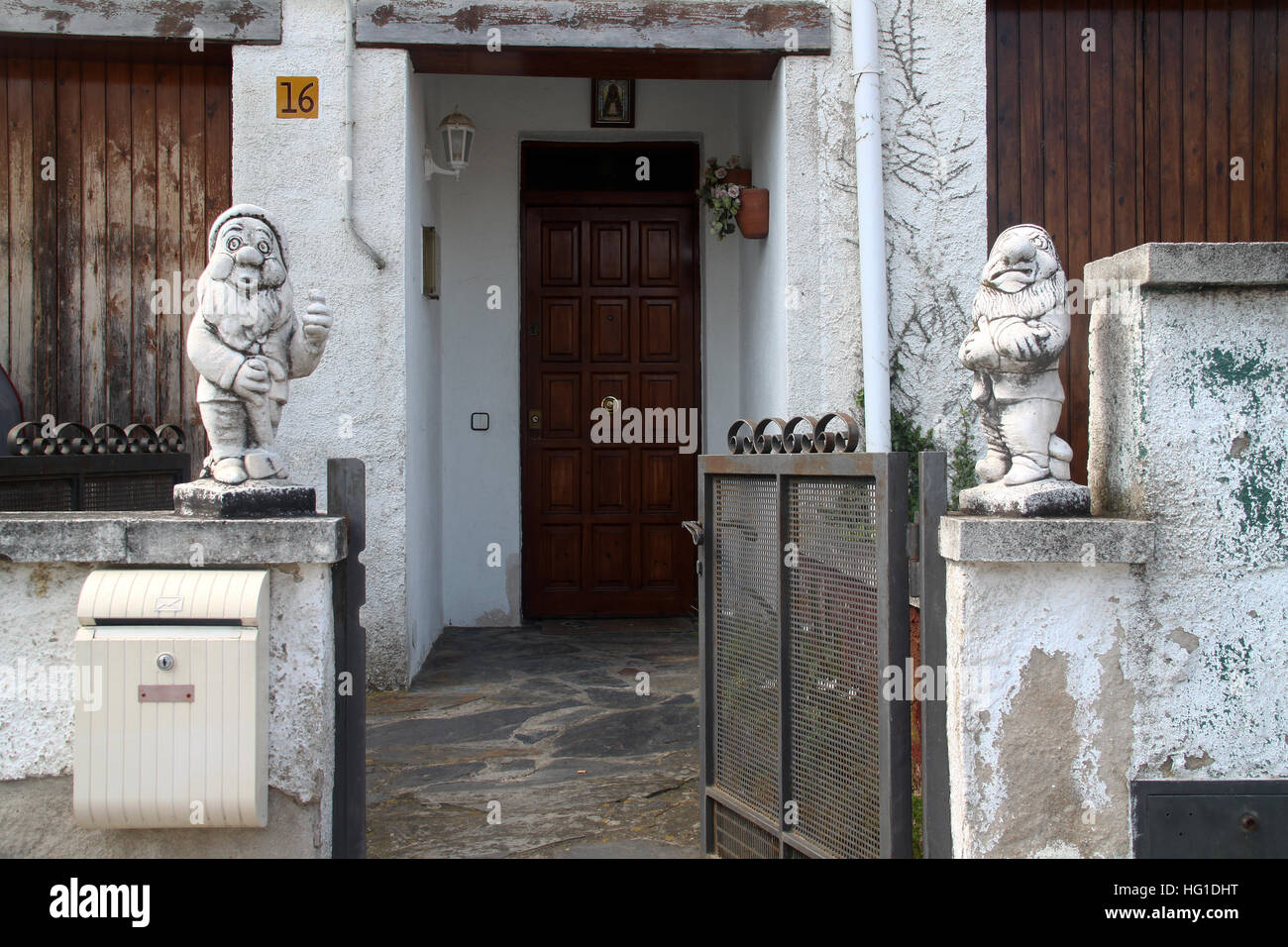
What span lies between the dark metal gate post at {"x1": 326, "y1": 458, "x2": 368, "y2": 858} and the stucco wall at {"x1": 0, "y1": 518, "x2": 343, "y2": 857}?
0.07 metres

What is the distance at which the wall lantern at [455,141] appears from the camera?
21.1ft

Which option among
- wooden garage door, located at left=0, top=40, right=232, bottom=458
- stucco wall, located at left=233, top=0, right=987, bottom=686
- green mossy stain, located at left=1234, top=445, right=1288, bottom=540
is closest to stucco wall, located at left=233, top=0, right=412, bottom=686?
stucco wall, located at left=233, top=0, right=987, bottom=686

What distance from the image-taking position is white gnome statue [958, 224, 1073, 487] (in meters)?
2.65

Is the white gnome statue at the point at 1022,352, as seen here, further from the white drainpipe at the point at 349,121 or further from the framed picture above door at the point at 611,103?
the framed picture above door at the point at 611,103

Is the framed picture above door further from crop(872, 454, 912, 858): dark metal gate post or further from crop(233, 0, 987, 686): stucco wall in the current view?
crop(872, 454, 912, 858): dark metal gate post

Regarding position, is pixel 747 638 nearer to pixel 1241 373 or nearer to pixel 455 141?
pixel 1241 373

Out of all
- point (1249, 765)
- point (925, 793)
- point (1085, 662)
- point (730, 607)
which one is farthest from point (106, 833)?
point (1249, 765)

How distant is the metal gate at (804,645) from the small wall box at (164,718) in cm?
136

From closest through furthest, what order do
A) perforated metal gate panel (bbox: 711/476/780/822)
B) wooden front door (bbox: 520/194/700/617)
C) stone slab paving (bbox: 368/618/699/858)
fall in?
perforated metal gate panel (bbox: 711/476/780/822) < stone slab paving (bbox: 368/618/699/858) < wooden front door (bbox: 520/194/700/617)

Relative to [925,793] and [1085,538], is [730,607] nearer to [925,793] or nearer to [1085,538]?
[925,793]

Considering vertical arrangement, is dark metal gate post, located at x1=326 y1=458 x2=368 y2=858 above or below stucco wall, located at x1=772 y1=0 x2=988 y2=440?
below

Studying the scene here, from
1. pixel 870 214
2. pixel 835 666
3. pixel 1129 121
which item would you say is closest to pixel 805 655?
pixel 835 666

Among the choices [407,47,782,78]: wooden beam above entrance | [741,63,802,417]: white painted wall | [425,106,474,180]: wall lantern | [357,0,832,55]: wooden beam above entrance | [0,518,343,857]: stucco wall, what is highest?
[357,0,832,55]: wooden beam above entrance

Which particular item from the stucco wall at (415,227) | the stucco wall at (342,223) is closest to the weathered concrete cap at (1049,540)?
the stucco wall at (415,227)
